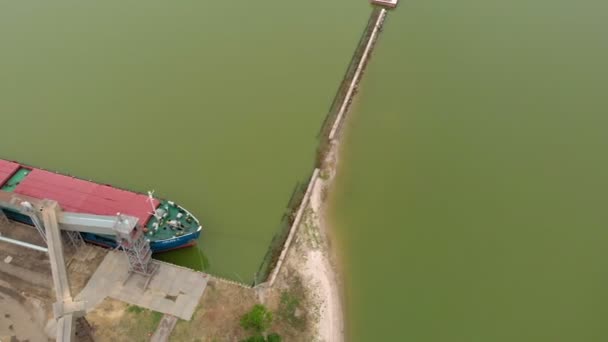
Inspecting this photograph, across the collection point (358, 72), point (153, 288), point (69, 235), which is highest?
point (358, 72)

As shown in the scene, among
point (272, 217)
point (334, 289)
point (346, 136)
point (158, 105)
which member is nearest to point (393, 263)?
point (334, 289)

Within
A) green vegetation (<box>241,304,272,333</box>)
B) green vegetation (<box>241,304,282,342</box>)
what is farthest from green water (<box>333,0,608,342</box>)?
green vegetation (<box>241,304,272,333</box>)

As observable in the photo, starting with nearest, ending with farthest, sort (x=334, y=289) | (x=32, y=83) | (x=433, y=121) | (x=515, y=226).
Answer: (x=334, y=289) → (x=515, y=226) → (x=433, y=121) → (x=32, y=83)

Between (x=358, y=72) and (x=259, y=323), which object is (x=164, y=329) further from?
(x=358, y=72)

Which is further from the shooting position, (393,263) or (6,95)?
(6,95)

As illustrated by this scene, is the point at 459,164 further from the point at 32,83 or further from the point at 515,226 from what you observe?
the point at 32,83

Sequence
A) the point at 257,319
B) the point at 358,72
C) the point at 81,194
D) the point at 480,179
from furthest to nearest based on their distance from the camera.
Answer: the point at 358,72, the point at 480,179, the point at 81,194, the point at 257,319

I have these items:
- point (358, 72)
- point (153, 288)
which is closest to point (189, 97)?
point (358, 72)
